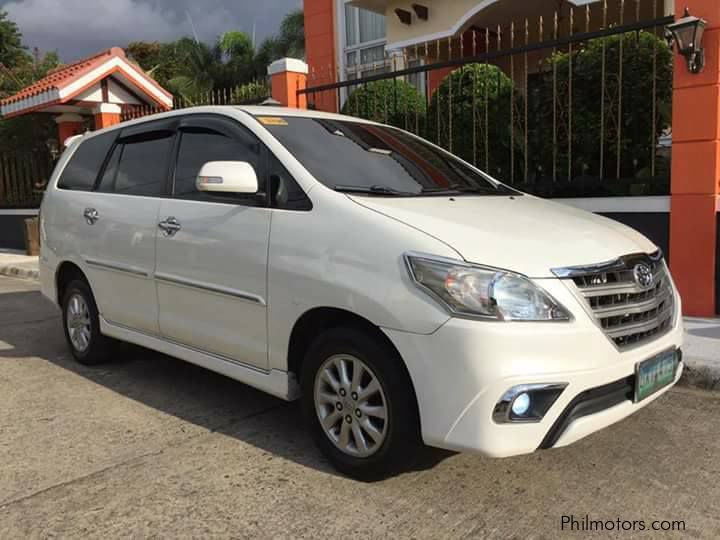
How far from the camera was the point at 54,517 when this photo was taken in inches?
116

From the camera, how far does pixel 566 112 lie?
730 centimetres

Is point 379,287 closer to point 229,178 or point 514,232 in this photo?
point 514,232

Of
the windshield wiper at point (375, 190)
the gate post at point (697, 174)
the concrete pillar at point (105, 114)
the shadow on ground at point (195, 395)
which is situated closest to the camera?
the windshield wiper at point (375, 190)

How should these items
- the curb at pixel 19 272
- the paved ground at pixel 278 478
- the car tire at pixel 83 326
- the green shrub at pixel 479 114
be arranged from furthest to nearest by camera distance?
the curb at pixel 19 272 → the green shrub at pixel 479 114 → the car tire at pixel 83 326 → the paved ground at pixel 278 478

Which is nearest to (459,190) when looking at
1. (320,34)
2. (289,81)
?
(289,81)

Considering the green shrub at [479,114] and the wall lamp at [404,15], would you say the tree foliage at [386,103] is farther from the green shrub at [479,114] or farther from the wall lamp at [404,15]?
the wall lamp at [404,15]

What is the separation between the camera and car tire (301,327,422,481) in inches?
117

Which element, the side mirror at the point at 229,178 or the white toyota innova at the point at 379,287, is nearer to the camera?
the white toyota innova at the point at 379,287

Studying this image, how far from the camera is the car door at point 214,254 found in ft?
11.8

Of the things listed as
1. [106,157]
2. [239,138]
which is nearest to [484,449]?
[239,138]

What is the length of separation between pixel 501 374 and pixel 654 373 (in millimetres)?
907

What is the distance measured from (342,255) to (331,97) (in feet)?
25.6

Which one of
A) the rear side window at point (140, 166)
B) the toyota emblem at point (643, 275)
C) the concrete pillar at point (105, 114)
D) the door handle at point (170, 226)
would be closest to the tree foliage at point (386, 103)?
the rear side window at point (140, 166)

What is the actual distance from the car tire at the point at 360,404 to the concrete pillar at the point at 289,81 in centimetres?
636
